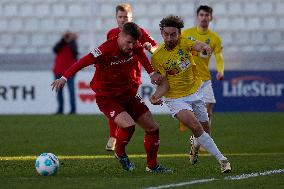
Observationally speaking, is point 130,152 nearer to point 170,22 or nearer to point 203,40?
point 203,40

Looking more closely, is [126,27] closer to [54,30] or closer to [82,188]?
[82,188]

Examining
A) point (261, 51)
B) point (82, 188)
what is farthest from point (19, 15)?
point (82, 188)

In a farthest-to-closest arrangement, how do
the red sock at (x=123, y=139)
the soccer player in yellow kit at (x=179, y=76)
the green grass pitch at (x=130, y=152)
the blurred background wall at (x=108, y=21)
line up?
the blurred background wall at (x=108, y=21) → the red sock at (x=123, y=139) → the soccer player in yellow kit at (x=179, y=76) → the green grass pitch at (x=130, y=152)

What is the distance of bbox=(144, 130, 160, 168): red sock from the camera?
11.2 meters

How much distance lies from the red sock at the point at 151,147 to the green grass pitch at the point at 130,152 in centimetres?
19

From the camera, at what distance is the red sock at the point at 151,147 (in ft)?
36.9

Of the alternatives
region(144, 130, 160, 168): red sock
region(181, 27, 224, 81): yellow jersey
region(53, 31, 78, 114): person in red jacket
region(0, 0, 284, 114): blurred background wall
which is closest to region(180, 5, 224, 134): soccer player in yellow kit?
region(181, 27, 224, 81): yellow jersey

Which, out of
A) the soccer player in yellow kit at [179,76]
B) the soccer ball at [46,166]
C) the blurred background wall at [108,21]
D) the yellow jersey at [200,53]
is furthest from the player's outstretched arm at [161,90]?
the blurred background wall at [108,21]

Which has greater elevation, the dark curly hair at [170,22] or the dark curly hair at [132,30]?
the dark curly hair at [170,22]

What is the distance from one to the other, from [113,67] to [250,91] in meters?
12.3

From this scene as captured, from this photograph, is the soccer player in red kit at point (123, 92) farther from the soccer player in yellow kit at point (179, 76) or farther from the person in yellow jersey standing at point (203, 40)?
the person in yellow jersey standing at point (203, 40)

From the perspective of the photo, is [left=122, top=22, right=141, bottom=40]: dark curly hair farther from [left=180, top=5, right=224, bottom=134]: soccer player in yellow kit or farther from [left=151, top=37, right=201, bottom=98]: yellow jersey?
[left=180, top=5, right=224, bottom=134]: soccer player in yellow kit

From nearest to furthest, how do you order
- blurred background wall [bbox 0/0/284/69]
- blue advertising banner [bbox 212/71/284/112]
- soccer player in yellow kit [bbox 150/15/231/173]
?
soccer player in yellow kit [bbox 150/15/231/173] < blue advertising banner [bbox 212/71/284/112] < blurred background wall [bbox 0/0/284/69]

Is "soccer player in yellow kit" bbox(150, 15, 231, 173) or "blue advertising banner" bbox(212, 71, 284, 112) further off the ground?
"soccer player in yellow kit" bbox(150, 15, 231, 173)
